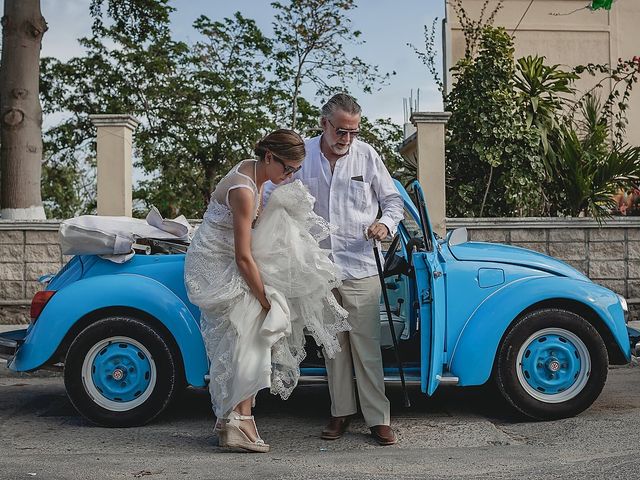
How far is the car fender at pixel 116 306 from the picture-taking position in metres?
5.63

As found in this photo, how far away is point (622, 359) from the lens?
5836 millimetres

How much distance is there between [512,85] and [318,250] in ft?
25.2

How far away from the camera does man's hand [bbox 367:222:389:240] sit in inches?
202

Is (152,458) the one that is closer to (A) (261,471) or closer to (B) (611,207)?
(A) (261,471)

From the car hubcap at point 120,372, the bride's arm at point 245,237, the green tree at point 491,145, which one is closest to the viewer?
the bride's arm at point 245,237

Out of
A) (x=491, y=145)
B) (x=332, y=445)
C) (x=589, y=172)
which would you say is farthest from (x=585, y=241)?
(x=332, y=445)

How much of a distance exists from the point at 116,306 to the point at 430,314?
204 cm

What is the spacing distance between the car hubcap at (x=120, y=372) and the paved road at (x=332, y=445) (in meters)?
0.21

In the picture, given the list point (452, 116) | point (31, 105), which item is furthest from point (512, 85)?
point (31, 105)

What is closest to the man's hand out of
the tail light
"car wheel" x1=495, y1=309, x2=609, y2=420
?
"car wheel" x1=495, y1=309, x2=609, y2=420

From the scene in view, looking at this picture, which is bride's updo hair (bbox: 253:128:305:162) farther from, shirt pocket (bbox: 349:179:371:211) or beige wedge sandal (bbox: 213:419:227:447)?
beige wedge sandal (bbox: 213:419:227:447)

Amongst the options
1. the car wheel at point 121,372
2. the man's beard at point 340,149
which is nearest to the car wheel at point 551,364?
the man's beard at point 340,149

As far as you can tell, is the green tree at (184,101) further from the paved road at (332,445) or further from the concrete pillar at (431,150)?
the paved road at (332,445)

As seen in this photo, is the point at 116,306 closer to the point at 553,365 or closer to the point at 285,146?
the point at 285,146
